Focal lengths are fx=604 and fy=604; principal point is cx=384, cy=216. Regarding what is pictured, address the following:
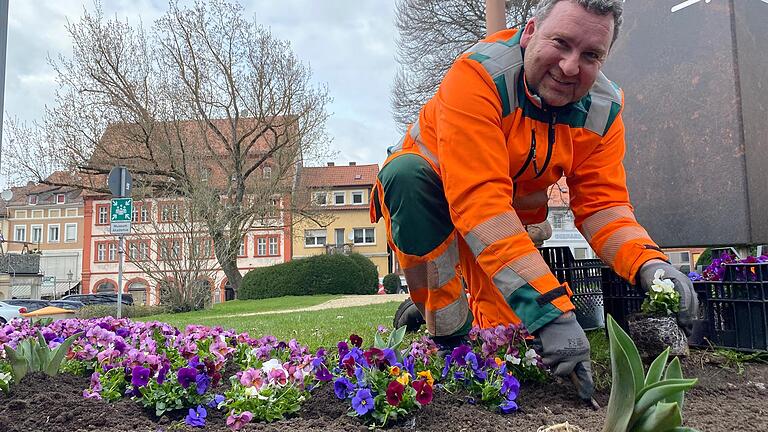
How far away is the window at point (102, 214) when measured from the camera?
45306mm

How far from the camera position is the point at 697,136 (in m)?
3.94

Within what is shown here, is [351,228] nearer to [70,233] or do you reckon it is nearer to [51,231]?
[70,233]

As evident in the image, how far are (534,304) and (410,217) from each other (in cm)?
70

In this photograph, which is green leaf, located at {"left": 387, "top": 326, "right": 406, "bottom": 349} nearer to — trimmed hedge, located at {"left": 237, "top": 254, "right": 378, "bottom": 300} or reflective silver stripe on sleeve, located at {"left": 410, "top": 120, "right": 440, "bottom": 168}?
reflective silver stripe on sleeve, located at {"left": 410, "top": 120, "right": 440, "bottom": 168}

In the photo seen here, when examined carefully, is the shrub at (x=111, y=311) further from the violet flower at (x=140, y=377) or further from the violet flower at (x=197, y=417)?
the violet flower at (x=197, y=417)

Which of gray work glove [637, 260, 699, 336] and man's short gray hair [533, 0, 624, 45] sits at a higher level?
man's short gray hair [533, 0, 624, 45]

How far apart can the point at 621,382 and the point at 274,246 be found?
4567 centimetres

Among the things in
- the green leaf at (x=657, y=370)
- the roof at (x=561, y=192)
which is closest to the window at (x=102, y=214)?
the roof at (x=561, y=192)

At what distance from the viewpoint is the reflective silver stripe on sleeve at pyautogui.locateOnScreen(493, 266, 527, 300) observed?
176cm

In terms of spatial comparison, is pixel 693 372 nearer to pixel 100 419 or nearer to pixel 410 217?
pixel 410 217

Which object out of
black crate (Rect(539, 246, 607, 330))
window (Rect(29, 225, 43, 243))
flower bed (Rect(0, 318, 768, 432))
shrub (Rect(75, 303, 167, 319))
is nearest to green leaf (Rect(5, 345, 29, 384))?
flower bed (Rect(0, 318, 768, 432))

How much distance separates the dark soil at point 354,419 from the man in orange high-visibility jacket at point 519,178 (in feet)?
0.50

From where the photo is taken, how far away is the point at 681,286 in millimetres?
1977

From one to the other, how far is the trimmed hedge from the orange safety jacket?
20.5 m
